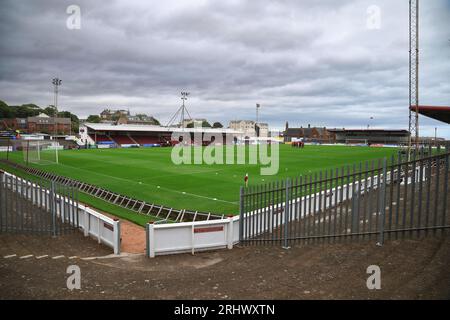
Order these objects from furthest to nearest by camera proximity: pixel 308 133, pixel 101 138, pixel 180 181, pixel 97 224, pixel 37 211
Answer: pixel 308 133
pixel 101 138
pixel 180 181
pixel 97 224
pixel 37 211

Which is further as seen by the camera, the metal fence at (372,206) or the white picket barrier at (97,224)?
the white picket barrier at (97,224)

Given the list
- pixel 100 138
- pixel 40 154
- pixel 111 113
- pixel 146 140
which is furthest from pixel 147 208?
pixel 111 113

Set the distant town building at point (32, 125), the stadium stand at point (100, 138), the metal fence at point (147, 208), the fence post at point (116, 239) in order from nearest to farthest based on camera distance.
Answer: the fence post at point (116, 239) < the metal fence at point (147, 208) < the stadium stand at point (100, 138) < the distant town building at point (32, 125)

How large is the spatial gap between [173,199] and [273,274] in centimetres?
1275

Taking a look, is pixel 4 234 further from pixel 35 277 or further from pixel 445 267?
pixel 445 267

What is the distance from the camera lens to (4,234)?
8992mm

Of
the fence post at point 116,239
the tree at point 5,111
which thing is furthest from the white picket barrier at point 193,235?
the tree at point 5,111

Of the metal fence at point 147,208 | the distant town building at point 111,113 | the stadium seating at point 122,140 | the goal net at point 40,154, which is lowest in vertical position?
the metal fence at point 147,208

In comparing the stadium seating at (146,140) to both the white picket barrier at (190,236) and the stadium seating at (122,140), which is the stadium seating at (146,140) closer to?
the stadium seating at (122,140)

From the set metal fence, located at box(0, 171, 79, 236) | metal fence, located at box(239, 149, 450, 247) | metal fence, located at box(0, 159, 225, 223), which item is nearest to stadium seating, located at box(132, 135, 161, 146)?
metal fence, located at box(0, 159, 225, 223)

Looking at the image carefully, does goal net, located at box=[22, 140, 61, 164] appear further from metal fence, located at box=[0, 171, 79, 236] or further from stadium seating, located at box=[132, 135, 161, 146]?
stadium seating, located at box=[132, 135, 161, 146]

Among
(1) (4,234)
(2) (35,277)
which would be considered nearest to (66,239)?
(1) (4,234)

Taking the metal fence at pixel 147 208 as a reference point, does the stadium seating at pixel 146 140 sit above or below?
above

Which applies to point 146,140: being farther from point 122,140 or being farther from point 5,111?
point 5,111
